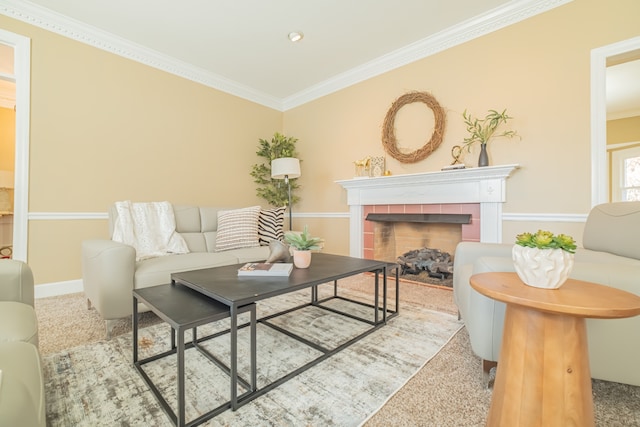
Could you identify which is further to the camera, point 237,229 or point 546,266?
point 237,229

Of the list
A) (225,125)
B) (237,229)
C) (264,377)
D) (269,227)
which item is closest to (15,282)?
(264,377)

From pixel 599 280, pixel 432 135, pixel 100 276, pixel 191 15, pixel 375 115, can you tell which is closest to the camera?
pixel 599 280

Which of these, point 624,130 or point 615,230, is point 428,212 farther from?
point 624,130

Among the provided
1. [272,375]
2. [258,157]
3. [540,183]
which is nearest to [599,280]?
[272,375]

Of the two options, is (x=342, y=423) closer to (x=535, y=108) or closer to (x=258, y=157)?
(x=535, y=108)

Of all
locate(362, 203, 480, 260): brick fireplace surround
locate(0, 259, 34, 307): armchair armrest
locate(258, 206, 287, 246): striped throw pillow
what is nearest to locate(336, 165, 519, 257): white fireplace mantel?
locate(362, 203, 480, 260): brick fireplace surround

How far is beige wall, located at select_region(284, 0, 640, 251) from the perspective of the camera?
2199 mm

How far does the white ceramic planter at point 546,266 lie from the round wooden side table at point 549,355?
0.12 ft

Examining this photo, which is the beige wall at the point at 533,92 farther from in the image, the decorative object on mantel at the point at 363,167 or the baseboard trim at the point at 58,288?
the baseboard trim at the point at 58,288

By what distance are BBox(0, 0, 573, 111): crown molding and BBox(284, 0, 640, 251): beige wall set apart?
0.08 metres

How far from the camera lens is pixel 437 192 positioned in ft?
9.56

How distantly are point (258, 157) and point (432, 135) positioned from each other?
2532mm

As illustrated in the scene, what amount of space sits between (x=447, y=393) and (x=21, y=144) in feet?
12.0

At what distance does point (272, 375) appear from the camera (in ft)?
4.32
